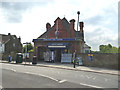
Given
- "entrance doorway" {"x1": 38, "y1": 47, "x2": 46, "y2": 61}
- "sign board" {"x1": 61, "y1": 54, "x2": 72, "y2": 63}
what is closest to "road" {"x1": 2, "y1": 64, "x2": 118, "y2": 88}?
"sign board" {"x1": 61, "y1": 54, "x2": 72, "y2": 63}

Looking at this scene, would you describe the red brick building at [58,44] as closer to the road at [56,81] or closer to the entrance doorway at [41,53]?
the entrance doorway at [41,53]

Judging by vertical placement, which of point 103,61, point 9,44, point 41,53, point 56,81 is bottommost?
point 56,81

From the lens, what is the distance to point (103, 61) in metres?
16.5

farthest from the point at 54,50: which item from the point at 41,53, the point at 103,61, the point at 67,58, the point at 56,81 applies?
the point at 56,81

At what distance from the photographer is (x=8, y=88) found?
Answer: 20.8 feet

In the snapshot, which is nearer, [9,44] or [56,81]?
[56,81]

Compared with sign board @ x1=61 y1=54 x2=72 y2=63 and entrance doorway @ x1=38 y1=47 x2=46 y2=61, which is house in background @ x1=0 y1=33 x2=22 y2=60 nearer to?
entrance doorway @ x1=38 y1=47 x2=46 y2=61

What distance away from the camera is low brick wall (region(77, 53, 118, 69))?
1552 centimetres

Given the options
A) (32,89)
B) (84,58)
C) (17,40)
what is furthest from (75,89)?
(17,40)

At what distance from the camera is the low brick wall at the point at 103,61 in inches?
611

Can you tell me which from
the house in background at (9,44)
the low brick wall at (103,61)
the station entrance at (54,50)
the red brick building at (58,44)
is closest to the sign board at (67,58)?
the red brick building at (58,44)

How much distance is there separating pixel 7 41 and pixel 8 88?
5066cm

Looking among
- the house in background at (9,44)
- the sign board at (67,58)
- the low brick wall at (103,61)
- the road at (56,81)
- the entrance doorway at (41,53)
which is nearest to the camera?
the road at (56,81)

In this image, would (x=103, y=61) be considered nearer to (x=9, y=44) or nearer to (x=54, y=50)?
(x=54, y=50)
